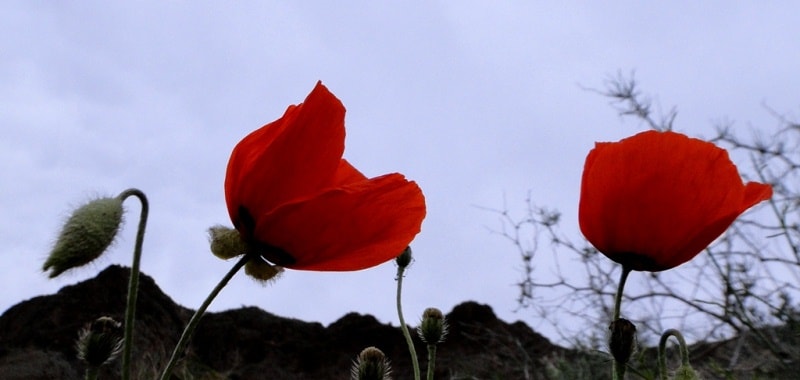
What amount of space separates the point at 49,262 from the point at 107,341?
8.7 inches

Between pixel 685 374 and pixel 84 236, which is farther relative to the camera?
pixel 685 374

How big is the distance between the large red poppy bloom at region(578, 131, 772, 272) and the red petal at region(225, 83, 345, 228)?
1.35 ft

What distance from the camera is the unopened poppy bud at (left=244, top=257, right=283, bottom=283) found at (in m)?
1.32

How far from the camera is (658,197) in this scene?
1384 mm

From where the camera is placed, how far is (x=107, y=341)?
4.20ft

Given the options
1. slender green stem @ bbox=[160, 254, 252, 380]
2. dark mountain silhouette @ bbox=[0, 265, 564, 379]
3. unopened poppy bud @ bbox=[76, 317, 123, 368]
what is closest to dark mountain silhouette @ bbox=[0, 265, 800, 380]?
dark mountain silhouette @ bbox=[0, 265, 564, 379]

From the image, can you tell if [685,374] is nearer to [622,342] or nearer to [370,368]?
[622,342]

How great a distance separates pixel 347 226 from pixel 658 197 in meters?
Result: 0.48

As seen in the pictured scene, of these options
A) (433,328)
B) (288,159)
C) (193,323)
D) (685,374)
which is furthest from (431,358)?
(193,323)

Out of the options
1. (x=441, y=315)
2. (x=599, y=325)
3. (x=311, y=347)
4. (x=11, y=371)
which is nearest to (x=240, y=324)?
(x=311, y=347)

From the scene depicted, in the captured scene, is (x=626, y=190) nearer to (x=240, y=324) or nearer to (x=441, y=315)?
(x=441, y=315)

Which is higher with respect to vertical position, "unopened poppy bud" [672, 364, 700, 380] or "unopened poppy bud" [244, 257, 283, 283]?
"unopened poppy bud" [244, 257, 283, 283]

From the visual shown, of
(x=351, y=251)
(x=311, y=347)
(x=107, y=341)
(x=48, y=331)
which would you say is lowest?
(x=107, y=341)

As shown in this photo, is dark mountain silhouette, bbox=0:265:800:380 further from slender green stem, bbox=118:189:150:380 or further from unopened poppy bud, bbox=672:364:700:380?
slender green stem, bbox=118:189:150:380
